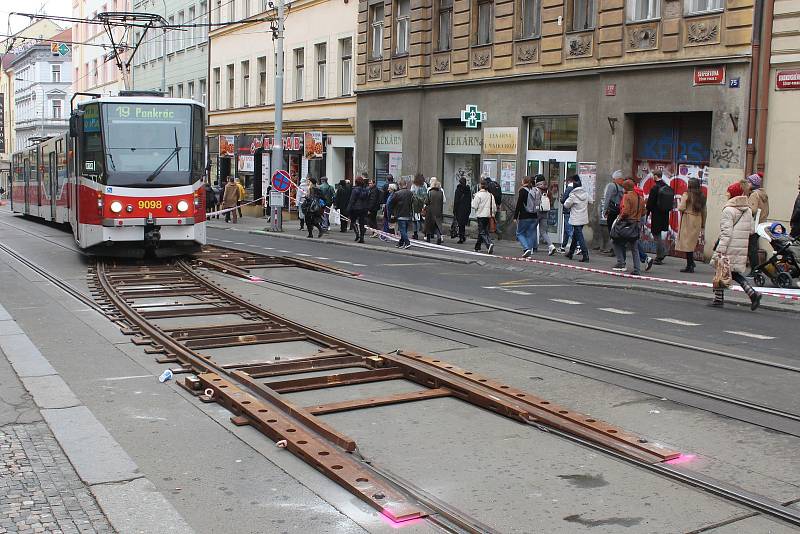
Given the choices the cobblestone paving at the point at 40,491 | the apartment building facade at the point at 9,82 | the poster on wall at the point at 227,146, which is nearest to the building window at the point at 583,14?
the cobblestone paving at the point at 40,491

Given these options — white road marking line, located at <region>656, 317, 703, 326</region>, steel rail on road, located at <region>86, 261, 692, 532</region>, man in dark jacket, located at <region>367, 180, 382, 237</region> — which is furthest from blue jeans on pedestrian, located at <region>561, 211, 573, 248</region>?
steel rail on road, located at <region>86, 261, 692, 532</region>

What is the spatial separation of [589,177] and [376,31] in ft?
42.3

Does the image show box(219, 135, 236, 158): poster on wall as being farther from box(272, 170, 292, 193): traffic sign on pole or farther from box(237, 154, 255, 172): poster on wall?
box(272, 170, 292, 193): traffic sign on pole

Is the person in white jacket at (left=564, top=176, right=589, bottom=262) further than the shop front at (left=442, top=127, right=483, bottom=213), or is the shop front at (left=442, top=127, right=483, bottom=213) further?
Answer: the shop front at (left=442, top=127, right=483, bottom=213)

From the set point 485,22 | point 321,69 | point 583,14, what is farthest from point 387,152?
point 583,14

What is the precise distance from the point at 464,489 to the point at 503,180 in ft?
71.0

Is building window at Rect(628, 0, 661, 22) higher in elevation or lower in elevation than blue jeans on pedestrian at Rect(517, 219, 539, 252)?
higher

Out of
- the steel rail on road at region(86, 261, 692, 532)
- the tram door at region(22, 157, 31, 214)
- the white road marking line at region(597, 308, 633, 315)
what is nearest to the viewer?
the steel rail on road at region(86, 261, 692, 532)

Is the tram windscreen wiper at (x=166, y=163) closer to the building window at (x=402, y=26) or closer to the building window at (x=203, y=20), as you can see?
the building window at (x=402, y=26)

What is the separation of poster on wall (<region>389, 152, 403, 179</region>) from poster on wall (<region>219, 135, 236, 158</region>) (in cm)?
1590

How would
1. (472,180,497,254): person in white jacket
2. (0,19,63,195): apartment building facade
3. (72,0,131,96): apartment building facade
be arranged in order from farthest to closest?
(0,19,63,195): apartment building facade < (72,0,131,96): apartment building facade < (472,180,497,254): person in white jacket

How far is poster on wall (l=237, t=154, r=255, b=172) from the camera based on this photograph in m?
44.2

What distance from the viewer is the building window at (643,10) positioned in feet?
69.3

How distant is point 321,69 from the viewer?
38281mm
